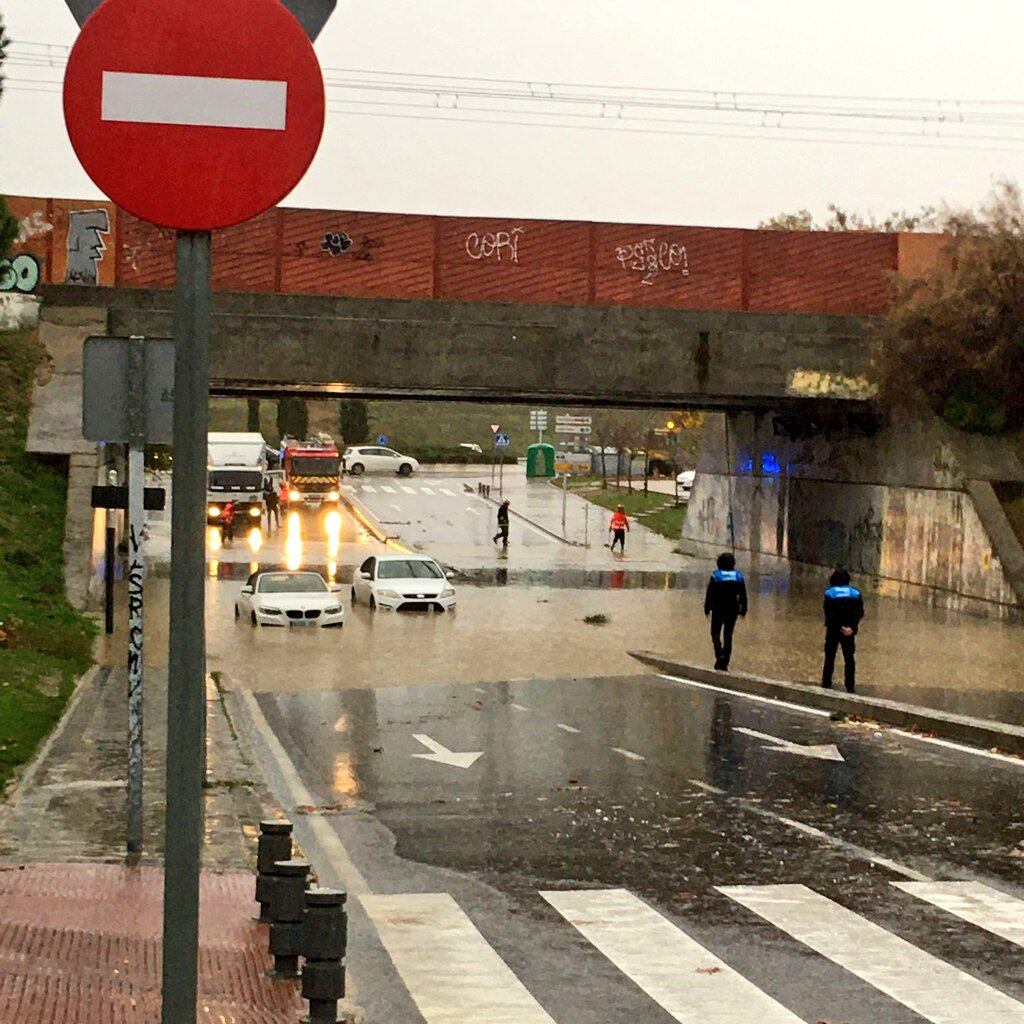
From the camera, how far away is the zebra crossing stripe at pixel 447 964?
29.9ft

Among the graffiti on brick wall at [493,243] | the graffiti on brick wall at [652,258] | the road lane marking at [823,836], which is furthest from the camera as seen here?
the graffiti on brick wall at [652,258]

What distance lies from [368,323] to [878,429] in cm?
1282

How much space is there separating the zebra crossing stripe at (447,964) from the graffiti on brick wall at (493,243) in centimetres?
3228

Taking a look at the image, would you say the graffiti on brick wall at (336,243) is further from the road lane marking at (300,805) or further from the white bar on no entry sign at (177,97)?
the white bar on no entry sign at (177,97)

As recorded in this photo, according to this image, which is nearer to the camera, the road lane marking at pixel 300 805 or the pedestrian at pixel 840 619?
the road lane marking at pixel 300 805

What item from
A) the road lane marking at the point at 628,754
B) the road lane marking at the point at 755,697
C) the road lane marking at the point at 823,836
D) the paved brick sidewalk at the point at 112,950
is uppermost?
the paved brick sidewalk at the point at 112,950

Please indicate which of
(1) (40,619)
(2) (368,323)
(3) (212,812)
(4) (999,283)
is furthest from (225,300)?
(3) (212,812)

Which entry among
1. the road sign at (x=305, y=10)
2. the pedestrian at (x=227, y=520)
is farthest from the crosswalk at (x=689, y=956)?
the pedestrian at (x=227, y=520)

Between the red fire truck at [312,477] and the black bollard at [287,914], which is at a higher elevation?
the red fire truck at [312,477]

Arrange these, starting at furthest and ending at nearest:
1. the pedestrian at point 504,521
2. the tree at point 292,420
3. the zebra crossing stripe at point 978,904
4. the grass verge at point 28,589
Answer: the tree at point 292,420 → the pedestrian at point 504,521 → the grass verge at point 28,589 → the zebra crossing stripe at point 978,904

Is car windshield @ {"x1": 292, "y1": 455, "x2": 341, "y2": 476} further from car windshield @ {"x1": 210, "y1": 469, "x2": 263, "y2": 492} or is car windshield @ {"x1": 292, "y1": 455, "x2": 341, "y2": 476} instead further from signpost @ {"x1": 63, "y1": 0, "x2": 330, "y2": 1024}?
signpost @ {"x1": 63, "y1": 0, "x2": 330, "y2": 1024}

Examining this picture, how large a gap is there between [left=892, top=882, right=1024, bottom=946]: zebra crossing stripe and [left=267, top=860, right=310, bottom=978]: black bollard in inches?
176

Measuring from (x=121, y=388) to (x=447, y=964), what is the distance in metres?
3.91

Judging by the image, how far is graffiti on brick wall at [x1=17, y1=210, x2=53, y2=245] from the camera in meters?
42.3
